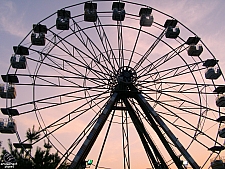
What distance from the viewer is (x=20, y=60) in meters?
19.6

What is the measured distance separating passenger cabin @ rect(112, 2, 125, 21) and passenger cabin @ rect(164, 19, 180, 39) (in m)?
3.02

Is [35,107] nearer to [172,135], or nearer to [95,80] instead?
[95,80]

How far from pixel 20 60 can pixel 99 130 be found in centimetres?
706

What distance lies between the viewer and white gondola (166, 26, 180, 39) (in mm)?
21250

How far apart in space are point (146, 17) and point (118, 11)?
191 centimetres

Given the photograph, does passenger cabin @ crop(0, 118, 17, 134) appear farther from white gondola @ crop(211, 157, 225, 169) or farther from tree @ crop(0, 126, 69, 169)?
white gondola @ crop(211, 157, 225, 169)

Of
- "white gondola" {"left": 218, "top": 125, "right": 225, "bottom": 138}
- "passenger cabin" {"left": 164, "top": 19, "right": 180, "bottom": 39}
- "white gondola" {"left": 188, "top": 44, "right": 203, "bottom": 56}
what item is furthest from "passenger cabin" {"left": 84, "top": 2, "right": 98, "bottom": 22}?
"white gondola" {"left": 218, "top": 125, "right": 225, "bottom": 138}

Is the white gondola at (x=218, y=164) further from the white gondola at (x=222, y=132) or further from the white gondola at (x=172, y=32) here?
the white gondola at (x=172, y=32)

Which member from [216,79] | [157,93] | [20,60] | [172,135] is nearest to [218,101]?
[216,79]

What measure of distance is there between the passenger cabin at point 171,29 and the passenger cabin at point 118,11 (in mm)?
3019

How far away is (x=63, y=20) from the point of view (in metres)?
20.4

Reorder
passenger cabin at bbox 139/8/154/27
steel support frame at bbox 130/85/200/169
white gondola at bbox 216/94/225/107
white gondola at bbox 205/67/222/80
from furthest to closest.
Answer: passenger cabin at bbox 139/8/154/27, white gondola at bbox 205/67/222/80, white gondola at bbox 216/94/225/107, steel support frame at bbox 130/85/200/169

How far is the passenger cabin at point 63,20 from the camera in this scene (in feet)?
66.8

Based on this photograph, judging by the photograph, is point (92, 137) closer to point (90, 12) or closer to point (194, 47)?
point (90, 12)
